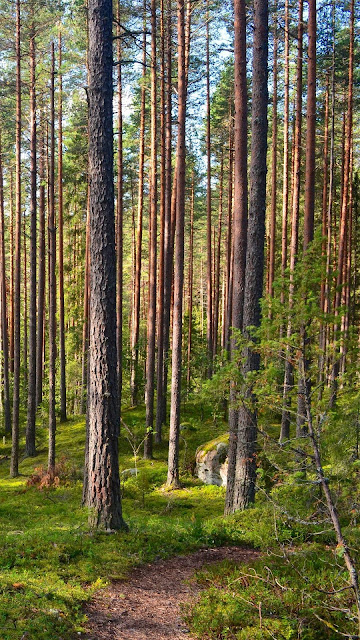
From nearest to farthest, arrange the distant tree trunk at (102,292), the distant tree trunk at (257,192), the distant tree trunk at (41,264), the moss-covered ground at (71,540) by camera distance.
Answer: the moss-covered ground at (71,540), the distant tree trunk at (102,292), the distant tree trunk at (257,192), the distant tree trunk at (41,264)

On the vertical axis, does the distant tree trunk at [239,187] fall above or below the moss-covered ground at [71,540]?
above

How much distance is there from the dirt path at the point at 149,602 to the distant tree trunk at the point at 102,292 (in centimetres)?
125

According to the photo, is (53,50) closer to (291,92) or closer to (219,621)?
(291,92)

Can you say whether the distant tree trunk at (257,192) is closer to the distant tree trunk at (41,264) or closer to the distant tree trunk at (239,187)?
the distant tree trunk at (239,187)

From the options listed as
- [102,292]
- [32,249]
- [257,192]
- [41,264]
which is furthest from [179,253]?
[41,264]

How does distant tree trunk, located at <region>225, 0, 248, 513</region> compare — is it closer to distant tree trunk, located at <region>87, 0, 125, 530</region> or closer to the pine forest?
the pine forest

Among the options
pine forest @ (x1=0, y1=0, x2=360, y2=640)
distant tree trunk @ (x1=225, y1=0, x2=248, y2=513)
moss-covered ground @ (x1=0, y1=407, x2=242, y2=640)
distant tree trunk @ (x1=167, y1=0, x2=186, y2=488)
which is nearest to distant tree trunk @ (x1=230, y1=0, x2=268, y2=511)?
pine forest @ (x1=0, y1=0, x2=360, y2=640)

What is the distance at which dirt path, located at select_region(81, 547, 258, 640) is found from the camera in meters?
4.57

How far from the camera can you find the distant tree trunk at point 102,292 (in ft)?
22.9

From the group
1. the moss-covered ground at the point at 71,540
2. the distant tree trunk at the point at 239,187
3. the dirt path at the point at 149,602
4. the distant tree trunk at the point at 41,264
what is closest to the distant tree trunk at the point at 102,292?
the moss-covered ground at the point at 71,540

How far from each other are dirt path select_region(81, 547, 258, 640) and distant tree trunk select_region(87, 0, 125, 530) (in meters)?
1.25

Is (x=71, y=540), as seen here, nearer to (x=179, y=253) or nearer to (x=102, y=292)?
(x=102, y=292)

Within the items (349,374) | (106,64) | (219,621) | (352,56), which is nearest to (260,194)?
(106,64)

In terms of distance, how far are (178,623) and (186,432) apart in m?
14.1
